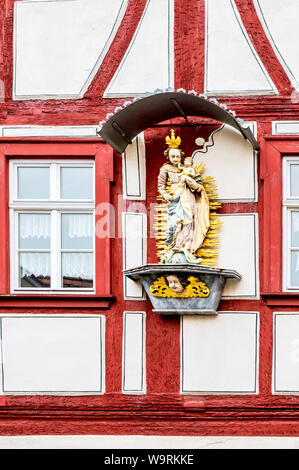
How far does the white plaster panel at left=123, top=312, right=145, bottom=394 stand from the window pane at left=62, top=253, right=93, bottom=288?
20.3 inches

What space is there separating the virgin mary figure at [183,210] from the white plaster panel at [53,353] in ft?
3.37

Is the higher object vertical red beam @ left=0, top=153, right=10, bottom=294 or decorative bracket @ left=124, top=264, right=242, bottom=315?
vertical red beam @ left=0, top=153, right=10, bottom=294

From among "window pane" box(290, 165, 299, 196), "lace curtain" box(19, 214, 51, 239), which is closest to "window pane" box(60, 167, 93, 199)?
"lace curtain" box(19, 214, 51, 239)

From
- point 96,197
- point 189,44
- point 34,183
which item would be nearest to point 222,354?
point 96,197

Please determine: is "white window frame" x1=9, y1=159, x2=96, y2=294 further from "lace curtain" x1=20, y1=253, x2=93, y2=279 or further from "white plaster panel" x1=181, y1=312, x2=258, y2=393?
"white plaster panel" x1=181, y1=312, x2=258, y2=393

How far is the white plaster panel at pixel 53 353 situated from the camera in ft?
31.9

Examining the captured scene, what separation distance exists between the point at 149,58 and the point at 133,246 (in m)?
1.75

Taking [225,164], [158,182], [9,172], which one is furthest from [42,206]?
[225,164]

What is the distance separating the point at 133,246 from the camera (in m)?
9.76

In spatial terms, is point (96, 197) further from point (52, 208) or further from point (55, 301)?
point (55, 301)

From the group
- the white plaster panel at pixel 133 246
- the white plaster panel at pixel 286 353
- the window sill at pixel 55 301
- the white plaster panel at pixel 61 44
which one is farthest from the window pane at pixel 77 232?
the white plaster panel at pixel 286 353

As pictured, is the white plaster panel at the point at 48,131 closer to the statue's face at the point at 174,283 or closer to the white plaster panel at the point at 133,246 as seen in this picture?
the white plaster panel at the point at 133,246

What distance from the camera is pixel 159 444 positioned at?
9672mm

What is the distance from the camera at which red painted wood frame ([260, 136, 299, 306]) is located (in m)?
9.54
